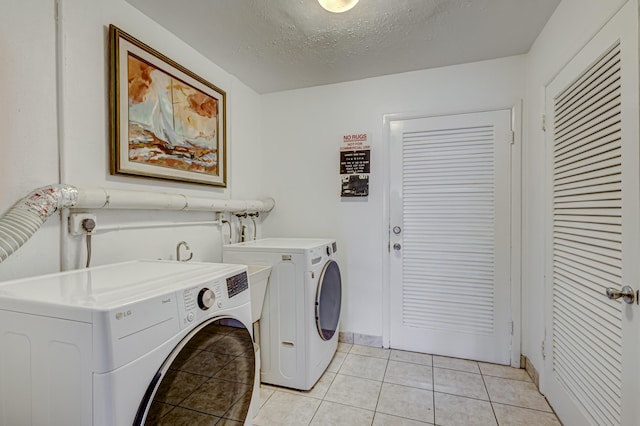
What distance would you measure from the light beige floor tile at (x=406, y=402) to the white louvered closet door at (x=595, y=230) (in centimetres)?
67

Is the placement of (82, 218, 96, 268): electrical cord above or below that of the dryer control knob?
above

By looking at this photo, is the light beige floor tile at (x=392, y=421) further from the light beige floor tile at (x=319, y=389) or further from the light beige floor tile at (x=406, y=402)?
the light beige floor tile at (x=319, y=389)

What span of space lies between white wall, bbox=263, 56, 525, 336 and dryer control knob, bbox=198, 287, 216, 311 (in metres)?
1.71

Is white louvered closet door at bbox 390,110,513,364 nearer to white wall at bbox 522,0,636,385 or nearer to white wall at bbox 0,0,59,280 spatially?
white wall at bbox 522,0,636,385

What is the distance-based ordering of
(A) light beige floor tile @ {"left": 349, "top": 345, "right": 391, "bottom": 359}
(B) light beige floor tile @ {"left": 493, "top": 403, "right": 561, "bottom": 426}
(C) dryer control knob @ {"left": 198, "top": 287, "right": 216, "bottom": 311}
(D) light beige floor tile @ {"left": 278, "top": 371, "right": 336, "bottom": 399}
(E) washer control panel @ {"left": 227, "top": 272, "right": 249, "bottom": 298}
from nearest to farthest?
(C) dryer control knob @ {"left": 198, "top": 287, "right": 216, "bottom": 311}, (E) washer control panel @ {"left": 227, "top": 272, "right": 249, "bottom": 298}, (B) light beige floor tile @ {"left": 493, "top": 403, "right": 561, "bottom": 426}, (D) light beige floor tile @ {"left": 278, "top": 371, "right": 336, "bottom": 399}, (A) light beige floor tile @ {"left": 349, "top": 345, "right": 391, "bottom": 359}

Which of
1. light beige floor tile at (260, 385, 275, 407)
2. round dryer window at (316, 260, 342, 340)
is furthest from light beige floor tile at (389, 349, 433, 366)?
light beige floor tile at (260, 385, 275, 407)

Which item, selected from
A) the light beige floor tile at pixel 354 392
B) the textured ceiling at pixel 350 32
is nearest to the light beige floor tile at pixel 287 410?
the light beige floor tile at pixel 354 392

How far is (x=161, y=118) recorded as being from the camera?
6.10 feet

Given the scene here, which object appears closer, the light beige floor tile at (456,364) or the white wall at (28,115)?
the white wall at (28,115)

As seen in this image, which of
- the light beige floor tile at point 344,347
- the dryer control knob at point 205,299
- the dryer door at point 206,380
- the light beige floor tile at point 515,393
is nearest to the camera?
the dryer door at point 206,380

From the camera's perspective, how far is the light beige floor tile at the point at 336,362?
227 centimetres

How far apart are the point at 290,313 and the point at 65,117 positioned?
1.52m

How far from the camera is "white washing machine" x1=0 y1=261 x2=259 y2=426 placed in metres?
0.78

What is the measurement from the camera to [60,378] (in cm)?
82
